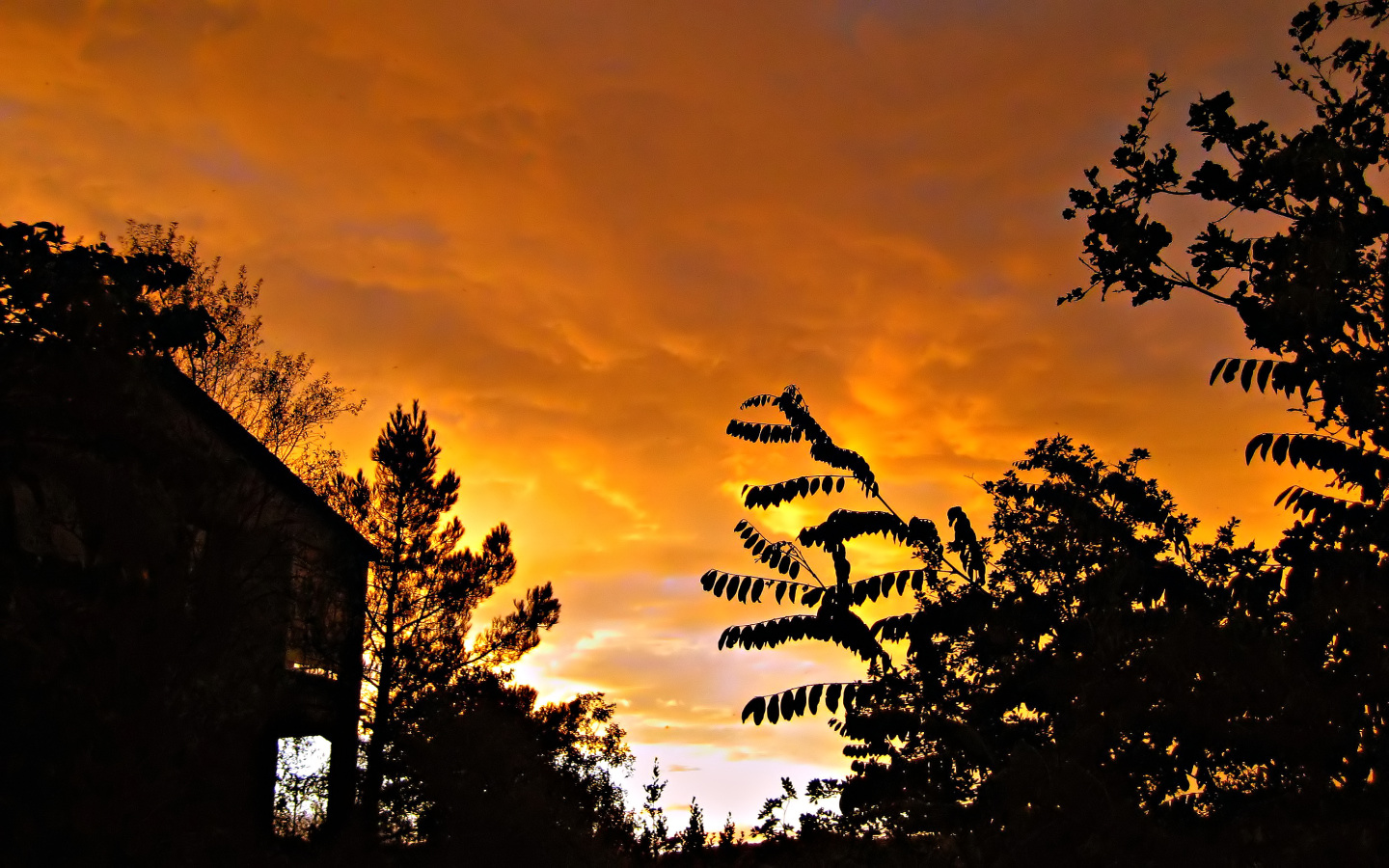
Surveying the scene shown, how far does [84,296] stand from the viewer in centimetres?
1034

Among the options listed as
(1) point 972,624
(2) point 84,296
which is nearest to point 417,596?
(2) point 84,296

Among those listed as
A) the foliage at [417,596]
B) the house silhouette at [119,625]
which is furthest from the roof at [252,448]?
the house silhouette at [119,625]

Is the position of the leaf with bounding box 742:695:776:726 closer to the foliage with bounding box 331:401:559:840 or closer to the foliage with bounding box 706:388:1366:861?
Result: the foliage with bounding box 706:388:1366:861

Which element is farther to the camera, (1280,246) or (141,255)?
(141,255)

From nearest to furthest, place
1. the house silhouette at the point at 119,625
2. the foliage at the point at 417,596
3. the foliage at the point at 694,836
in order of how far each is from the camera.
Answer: the house silhouette at the point at 119,625, the foliage at the point at 694,836, the foliage at the point at 417,596

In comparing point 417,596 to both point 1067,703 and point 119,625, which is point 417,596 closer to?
point 119,625

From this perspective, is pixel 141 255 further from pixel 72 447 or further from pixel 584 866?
pixel 584 866

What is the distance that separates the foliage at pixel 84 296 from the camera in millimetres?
10023

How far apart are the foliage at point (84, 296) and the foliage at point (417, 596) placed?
534 inches

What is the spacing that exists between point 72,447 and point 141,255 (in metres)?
9.43

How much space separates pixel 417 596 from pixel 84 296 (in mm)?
20479

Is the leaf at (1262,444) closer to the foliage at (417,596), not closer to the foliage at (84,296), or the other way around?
the foliage at (84,296)

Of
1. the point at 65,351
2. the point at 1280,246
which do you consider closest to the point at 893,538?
the point at 1280,246

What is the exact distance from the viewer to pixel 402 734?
24328 mm
